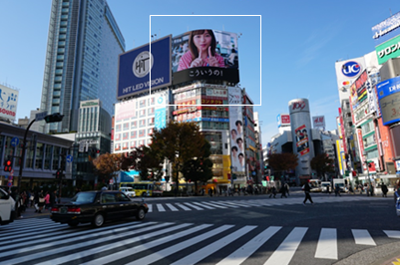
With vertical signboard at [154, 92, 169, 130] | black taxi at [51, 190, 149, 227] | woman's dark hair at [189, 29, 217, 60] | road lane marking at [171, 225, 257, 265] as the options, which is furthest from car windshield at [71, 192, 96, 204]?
woman's dark hair at [189, 29, 217, 60]

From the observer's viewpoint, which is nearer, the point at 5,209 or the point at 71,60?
the point at 5,209

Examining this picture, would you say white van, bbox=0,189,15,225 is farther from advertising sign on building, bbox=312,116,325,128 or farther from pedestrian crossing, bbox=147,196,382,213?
advertising sign on building, bbox=312,116,325,128

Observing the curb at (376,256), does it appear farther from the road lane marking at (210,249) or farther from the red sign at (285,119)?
the red sign at (285,119)

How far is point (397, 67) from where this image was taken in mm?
42031

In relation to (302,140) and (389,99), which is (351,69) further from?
(302,140)

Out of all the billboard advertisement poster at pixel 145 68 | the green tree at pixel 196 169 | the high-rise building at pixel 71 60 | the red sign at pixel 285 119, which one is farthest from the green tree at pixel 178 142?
the red sign at pixel 285 119

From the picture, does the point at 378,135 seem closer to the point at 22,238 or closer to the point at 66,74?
the point at 22,238

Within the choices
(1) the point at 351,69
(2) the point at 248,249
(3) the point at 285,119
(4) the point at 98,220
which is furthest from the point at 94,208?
(3) the point at 285,119

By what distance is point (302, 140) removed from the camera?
10856 centimetres

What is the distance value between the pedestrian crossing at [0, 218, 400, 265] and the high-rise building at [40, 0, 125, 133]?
9264 cm

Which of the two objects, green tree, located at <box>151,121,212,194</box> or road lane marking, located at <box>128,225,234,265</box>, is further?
green tree, located at <box>151,121,212,194</box>

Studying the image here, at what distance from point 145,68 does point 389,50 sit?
5599cm

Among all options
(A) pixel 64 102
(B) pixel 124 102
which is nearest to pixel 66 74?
(A) pixel 64 102

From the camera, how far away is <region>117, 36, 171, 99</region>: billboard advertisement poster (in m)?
67.4
